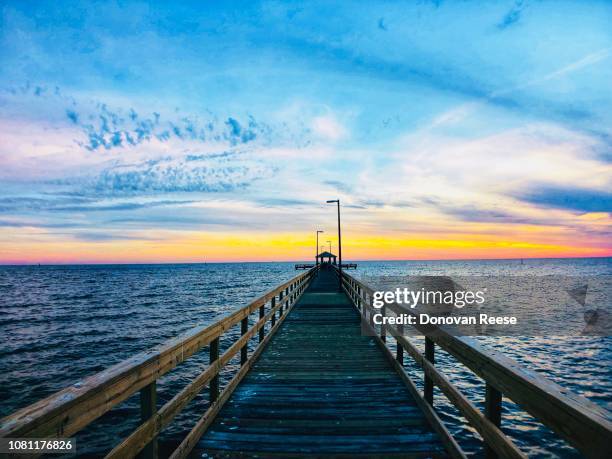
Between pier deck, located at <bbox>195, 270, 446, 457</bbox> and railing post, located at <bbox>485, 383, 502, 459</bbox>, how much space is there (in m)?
1.07

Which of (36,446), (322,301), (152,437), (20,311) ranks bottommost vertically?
(20,311)

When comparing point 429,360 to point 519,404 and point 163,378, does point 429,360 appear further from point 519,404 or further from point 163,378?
point 163,378

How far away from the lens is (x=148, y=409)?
8.39ft

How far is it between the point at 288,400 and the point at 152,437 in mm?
2507

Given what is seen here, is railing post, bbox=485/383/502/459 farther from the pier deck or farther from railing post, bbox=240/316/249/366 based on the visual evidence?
railing post, bbox=240/316/249/366

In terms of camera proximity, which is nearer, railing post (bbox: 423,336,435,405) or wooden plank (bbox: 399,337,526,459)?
wooden plank (bbox: 399,337,526,459)

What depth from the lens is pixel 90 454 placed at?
23.5ft

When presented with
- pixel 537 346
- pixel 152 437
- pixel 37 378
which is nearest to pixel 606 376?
pixel 537 346

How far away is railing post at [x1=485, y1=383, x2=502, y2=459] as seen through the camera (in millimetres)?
2467

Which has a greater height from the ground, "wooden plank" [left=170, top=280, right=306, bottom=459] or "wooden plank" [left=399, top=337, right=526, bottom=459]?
"wooden plank" [left=399, top=337, right=526, bottom=459]

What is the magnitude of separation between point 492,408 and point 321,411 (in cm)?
244

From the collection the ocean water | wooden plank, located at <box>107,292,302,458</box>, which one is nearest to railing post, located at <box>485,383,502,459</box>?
wooden plank, located at <box>107,292,302,458</box>

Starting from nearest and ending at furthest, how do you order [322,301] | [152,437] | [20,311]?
[152,437] → [322,301] → [20,311]

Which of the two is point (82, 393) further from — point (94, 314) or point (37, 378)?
point (94, 314)
